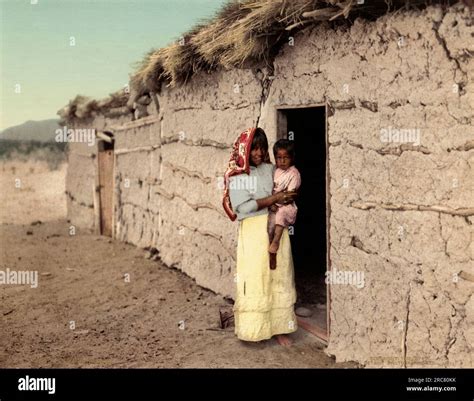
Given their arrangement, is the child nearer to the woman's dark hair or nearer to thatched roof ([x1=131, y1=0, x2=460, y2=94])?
the woman's dark hair

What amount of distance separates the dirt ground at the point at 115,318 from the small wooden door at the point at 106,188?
85cm

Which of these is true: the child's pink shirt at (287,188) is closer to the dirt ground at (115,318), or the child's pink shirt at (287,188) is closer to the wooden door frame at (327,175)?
the wooden door frame at (327,175)

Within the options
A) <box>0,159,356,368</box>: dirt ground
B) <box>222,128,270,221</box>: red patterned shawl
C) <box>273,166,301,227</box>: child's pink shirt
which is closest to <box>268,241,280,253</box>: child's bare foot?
<box>273,166,301,227</box>: child's pink shirt

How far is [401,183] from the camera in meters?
3.84

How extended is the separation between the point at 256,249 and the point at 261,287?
308 millimetres

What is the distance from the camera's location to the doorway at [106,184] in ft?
33.9

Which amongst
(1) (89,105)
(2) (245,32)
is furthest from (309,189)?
(1) (89,105)

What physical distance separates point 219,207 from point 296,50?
203 centimetres

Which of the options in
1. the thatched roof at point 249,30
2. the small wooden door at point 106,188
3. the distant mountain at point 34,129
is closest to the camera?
the thatched roof at point 249,30

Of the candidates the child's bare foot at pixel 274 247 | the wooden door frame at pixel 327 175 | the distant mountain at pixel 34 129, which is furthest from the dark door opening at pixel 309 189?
the distant mountain at pixel 34 129

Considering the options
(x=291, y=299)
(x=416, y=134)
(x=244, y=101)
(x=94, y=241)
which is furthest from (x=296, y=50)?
(x=94, y=241)

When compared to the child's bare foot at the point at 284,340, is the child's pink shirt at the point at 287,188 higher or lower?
higher

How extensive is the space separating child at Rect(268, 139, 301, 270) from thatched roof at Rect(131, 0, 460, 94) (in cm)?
94

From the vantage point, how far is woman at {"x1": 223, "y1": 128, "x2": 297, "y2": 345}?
423 centimetres
